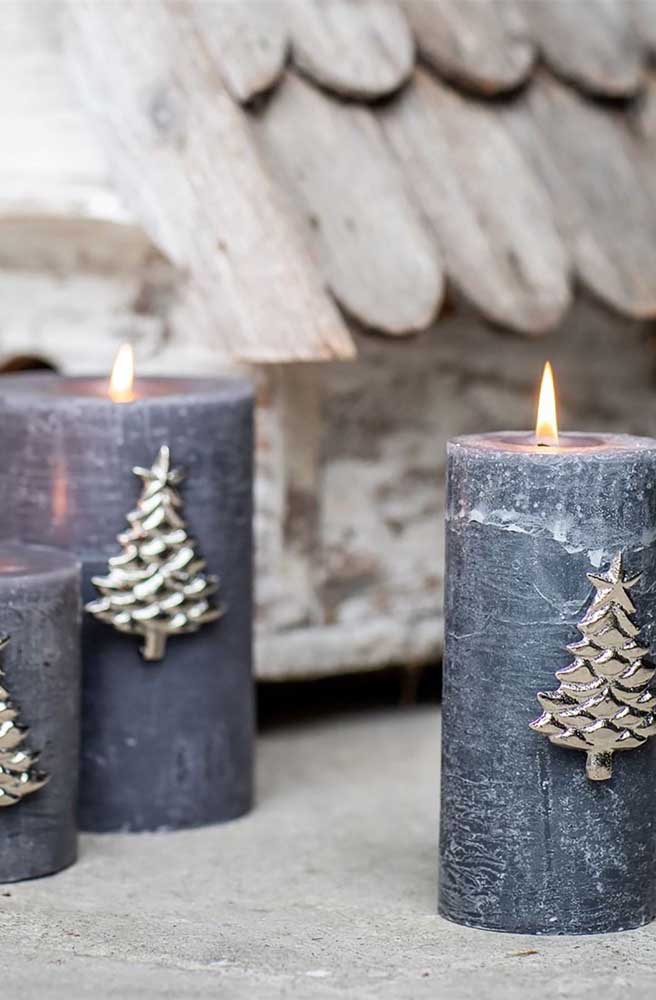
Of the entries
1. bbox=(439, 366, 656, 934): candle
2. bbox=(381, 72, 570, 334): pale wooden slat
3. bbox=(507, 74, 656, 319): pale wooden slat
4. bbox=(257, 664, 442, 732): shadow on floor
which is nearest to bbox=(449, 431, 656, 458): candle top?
bbox=(439, 366, 656, 934): candle

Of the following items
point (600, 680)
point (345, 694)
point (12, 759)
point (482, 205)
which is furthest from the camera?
point (345, 694)

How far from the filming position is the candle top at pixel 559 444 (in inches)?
56.3

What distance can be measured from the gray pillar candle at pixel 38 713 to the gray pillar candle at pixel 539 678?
1.17ft

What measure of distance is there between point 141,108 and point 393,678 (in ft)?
3.04

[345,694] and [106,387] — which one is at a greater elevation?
[106,387]

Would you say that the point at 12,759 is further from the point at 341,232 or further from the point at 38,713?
the point at 341,232

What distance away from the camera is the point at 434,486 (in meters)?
2.29

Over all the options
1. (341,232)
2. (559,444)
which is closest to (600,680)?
(559,444)

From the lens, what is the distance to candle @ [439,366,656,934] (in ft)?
4.62

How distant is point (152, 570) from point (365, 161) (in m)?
0.58

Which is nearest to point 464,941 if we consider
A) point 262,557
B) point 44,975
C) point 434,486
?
point 44,975

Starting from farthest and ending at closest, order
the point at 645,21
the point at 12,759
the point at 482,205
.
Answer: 1. the point at 645,21
2. the point at 482,205
3. the point at 12,759

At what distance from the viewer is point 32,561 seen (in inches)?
64.9

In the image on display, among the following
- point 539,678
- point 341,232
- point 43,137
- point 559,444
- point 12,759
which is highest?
point 43,137
